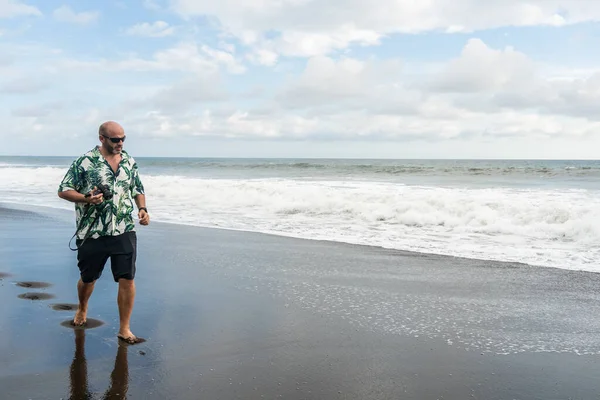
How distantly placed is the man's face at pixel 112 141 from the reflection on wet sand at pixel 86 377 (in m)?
1.60

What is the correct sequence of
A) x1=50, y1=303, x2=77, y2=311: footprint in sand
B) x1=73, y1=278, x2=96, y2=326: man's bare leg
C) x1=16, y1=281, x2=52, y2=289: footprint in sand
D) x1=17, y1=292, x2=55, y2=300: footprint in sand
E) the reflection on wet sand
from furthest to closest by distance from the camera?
x1=16, y1=281, x2=52, y2=289: footprint in sand < x1=17, y1=292, x2=55, y2=300: footprint in sand < x1=50, y1=303, x2=77, y2=311: footprint in sand < x1=73, y1=278, x2=96, y2=326: man's bare leg < the reflection on wet sand

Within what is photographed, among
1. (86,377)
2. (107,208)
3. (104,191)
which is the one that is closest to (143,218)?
(107,208)

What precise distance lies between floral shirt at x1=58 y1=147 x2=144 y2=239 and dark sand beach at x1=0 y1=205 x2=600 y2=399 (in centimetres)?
96

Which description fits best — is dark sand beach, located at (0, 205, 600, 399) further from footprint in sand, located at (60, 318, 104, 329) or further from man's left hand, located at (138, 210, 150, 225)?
man's left hand, located at (138, 210, 150, 225)

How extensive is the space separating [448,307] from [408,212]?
29.7 feet

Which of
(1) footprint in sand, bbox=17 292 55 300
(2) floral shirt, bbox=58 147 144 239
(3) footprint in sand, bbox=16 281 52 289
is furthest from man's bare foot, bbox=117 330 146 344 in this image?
(3) footprint in sand, bbox=16 281 52 289

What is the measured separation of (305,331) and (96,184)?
2.24 m

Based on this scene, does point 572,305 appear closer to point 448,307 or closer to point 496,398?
point 448,307

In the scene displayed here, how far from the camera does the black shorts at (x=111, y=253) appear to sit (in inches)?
181

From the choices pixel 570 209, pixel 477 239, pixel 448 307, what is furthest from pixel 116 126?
pixel 570 209

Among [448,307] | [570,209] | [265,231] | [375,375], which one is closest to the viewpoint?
[375,375]

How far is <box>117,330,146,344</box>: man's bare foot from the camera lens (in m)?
4.66

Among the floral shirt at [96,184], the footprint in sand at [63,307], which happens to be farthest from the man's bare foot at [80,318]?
the floral shirt at [96,184]

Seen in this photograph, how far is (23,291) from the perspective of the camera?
247 inches
